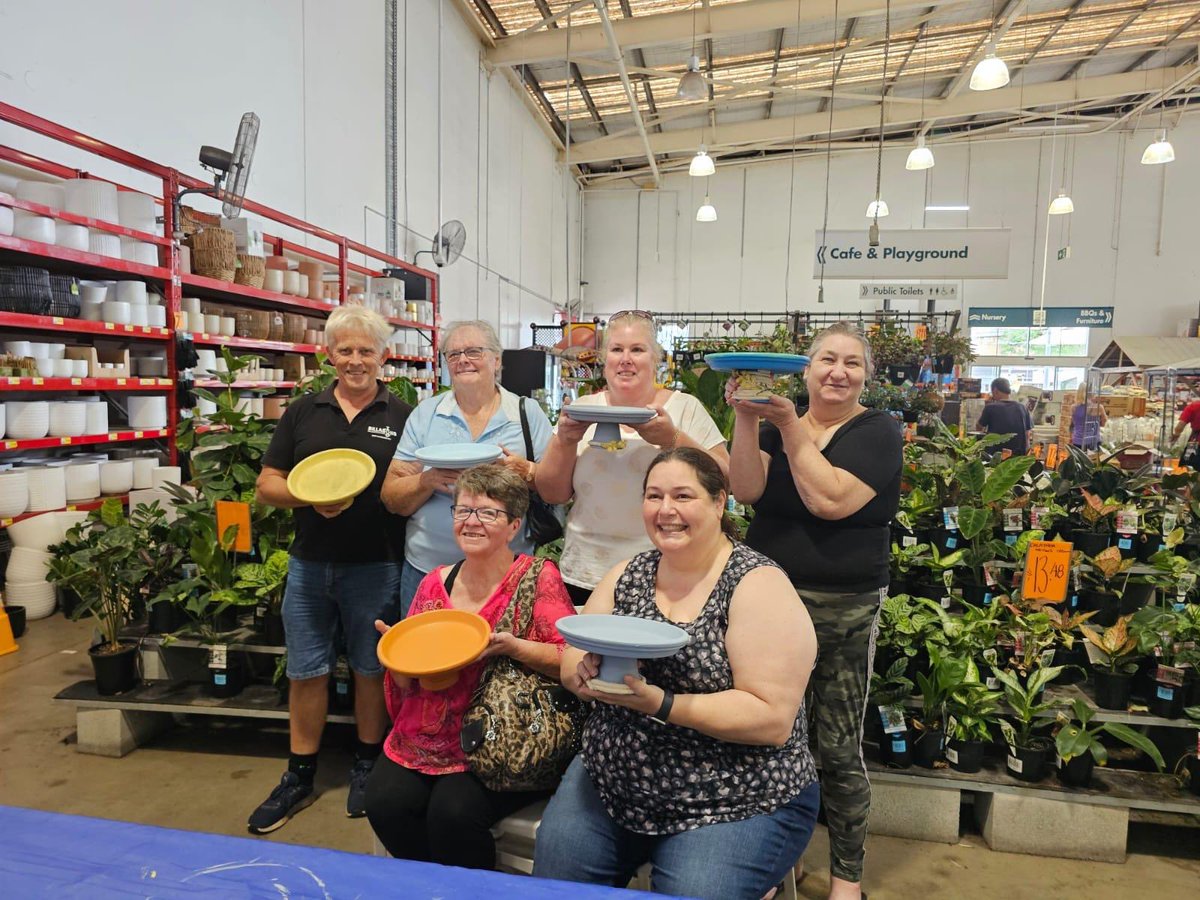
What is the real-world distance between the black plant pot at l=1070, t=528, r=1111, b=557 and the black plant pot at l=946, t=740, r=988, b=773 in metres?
1.29

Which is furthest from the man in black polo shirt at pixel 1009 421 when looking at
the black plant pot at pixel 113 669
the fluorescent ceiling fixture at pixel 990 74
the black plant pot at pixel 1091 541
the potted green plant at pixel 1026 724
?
the black plant pot at pixel 113 669

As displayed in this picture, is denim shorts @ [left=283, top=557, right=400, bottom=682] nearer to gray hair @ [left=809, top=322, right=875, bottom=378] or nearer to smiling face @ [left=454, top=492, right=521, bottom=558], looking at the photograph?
smiling face @ [left=454, top=492, right=521, bottom=558]

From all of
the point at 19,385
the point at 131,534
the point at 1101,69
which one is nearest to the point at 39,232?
the point at 19,385

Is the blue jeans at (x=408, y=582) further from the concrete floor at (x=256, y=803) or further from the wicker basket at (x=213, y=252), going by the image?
the wicker basket at (x=213, y=252)

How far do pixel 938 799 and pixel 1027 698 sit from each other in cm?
44

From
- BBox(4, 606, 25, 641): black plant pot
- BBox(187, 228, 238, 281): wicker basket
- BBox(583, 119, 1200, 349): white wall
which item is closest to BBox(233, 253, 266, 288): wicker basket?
BBox(187, 228, 238, 281): wicker basket

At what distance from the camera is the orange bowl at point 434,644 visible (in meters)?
1.43

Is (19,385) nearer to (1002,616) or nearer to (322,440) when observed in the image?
(322,440)

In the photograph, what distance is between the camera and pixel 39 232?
3.39 m

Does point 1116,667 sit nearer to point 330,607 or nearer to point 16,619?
point 330,607

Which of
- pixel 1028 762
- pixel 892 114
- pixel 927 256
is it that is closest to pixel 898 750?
pixel 1028 762

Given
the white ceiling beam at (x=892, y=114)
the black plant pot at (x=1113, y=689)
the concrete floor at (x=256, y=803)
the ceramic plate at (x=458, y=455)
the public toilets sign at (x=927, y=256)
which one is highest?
the white ceiling beam at (x=892, y=114)

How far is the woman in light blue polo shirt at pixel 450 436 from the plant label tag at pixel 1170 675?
2.16 m

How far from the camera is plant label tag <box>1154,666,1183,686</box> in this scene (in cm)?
231
